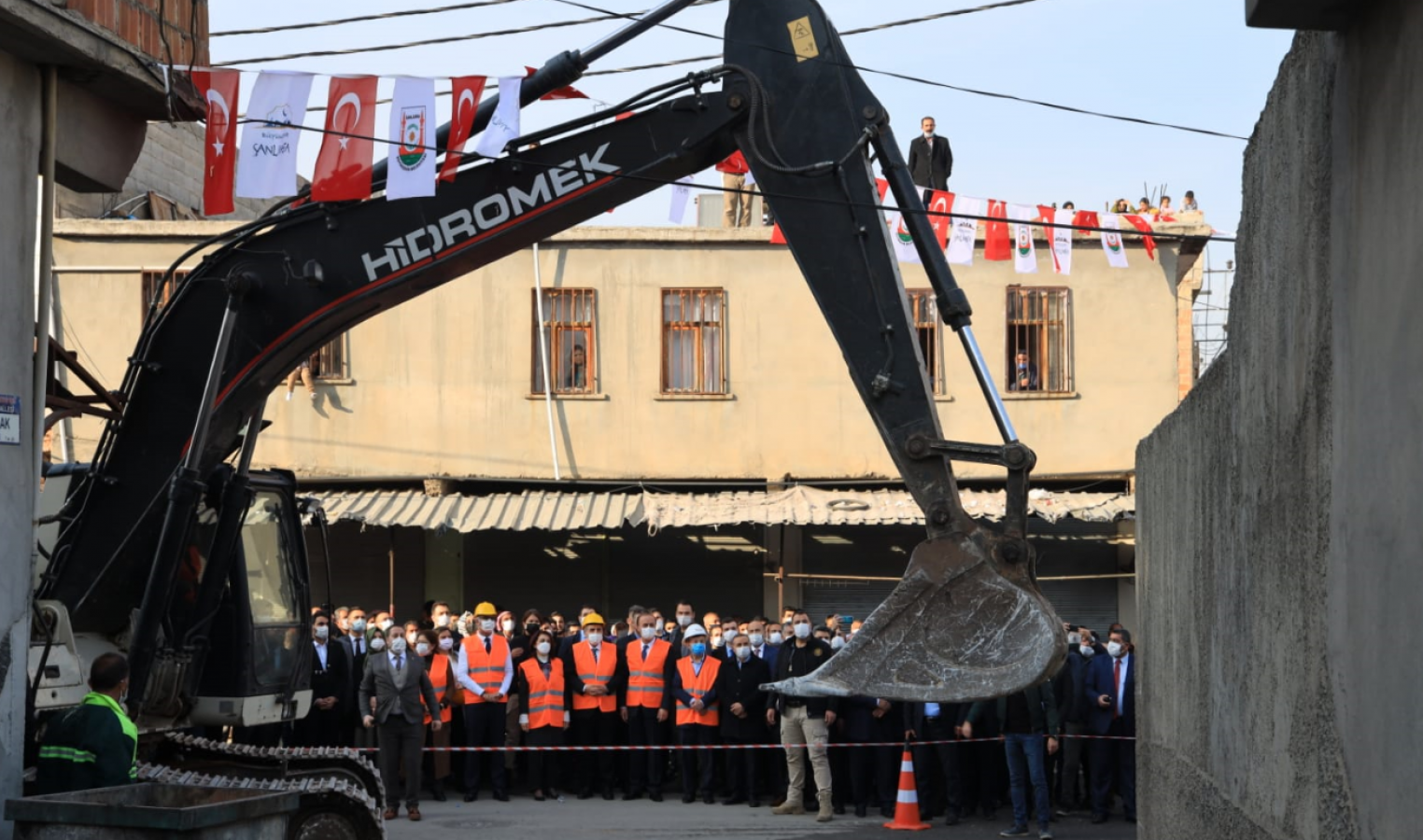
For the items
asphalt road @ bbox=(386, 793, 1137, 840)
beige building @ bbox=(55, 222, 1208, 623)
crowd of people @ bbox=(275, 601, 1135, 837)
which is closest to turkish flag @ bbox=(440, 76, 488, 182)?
asphalt road @ bbox=(386, 793, 1137, 840)

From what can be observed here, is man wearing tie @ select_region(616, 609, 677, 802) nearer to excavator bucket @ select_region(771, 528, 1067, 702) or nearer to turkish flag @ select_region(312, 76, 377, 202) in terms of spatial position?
turkish flag @ select_region(312, 76, 377, 202)

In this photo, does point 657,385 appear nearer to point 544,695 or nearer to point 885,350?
point 544,695

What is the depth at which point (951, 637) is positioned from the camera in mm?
8148

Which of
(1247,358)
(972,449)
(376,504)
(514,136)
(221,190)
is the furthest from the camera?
(376,504)

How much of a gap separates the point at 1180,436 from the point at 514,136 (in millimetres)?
4405

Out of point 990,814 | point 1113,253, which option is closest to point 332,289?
point 990,814

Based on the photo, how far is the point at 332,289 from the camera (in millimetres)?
10359

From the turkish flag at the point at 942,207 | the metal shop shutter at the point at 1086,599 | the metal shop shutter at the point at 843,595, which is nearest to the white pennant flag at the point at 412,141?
the turkish flag at the point at 942,207

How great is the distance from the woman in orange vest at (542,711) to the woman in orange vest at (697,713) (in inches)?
51.7

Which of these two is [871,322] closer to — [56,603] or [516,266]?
[56,603]

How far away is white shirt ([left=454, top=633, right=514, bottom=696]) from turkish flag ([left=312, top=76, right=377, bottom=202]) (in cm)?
904

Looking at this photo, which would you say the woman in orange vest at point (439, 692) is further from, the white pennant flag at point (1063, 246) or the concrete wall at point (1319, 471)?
the concrete wall at point (1319, 471)

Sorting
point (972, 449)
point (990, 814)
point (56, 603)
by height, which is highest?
point (972, 449)

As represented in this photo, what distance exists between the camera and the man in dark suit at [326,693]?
17703 millimetres
